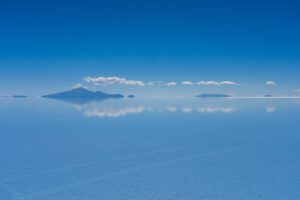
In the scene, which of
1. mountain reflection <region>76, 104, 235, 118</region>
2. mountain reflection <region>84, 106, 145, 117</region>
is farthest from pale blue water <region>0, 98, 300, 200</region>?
mountain reflection <region>76, 104, 235, 118</region>

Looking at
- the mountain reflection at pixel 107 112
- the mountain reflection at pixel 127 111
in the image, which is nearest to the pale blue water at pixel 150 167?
the mountain reflection at pixel 107 112

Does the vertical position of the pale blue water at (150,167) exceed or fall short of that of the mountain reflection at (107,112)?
it falls short

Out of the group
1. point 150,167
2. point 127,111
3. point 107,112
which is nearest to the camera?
point 150,167

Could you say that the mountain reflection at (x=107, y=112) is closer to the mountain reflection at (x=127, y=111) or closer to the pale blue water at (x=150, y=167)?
the mountain reflection at (x=127, y=111)

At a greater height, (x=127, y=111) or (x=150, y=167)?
(x=127, y=111)

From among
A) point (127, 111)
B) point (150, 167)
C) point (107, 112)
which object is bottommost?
point (150, 167)

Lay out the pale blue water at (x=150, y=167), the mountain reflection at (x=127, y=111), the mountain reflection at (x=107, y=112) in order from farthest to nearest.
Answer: the mountain reflection at (x=127, y=111)
the mountain reflection at (x=107, y=112)
the pale blue water at (x=150, y=167)

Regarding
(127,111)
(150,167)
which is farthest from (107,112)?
(150,167)

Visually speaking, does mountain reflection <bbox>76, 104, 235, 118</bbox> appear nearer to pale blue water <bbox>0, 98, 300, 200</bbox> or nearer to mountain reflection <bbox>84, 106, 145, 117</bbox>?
mountain reflection <bbox>84, 106, 145, 117</bbox>

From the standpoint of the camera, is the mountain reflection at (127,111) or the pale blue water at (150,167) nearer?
the pale blue water at (150,167)

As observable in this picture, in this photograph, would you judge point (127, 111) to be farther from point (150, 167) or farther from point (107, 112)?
point (150, 167)

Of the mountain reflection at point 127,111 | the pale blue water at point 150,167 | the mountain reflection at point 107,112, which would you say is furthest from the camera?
the mountain reflection at point 127,111
